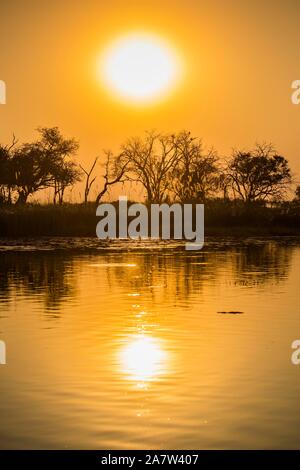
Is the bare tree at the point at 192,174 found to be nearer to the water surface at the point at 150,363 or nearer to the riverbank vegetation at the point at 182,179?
the riverbank vegetation at the point at 182,179

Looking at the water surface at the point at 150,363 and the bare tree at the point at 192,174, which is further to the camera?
the bare tree at the point at 192,174

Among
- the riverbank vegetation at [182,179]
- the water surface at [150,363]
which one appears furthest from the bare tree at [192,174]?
the water surface at [150,363]

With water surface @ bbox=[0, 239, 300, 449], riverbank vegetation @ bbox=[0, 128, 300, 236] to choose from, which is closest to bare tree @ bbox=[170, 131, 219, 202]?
riverbank vegetation @ bbox=[0, 128, 300, 236]

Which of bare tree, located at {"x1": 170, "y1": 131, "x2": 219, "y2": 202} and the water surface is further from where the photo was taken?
bare tree, located at {"x1": 170, "y1": 131, "x2": 219, "y2": 202}

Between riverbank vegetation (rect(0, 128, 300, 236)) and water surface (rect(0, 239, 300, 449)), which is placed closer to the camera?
water surface (rect(0, 239, 300, 449))

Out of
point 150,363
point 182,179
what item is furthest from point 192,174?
point 150,363

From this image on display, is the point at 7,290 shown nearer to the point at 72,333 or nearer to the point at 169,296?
the point at 169,296

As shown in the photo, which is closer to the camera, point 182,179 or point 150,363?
point 150,363

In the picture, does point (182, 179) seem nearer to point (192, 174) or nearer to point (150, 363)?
point (192, 174)

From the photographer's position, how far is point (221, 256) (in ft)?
149

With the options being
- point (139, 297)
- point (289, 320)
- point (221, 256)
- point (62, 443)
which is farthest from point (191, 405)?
point (221, 256)

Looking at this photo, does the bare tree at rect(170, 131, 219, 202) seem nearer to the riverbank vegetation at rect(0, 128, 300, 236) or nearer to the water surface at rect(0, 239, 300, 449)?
the riverbank vegetation at rect(0, 128, 300, 236)

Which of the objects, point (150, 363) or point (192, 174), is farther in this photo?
point (192, 174)

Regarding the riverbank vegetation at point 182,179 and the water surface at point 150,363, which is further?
the riverbank vegetation at point 182,179
